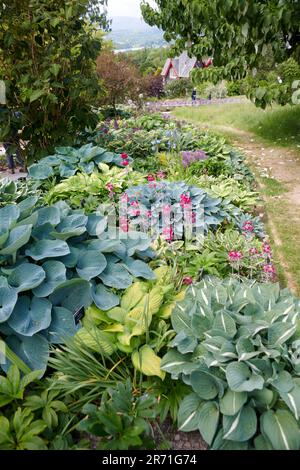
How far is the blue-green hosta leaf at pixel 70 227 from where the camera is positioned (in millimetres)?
2191

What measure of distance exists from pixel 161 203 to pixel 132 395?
193 centimetres

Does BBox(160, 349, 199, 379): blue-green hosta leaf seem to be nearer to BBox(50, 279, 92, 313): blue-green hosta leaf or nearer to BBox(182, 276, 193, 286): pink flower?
BBox(50, 279, 92, 313): blue-green hosta leaf

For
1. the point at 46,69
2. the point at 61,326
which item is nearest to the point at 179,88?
the point at 46,69

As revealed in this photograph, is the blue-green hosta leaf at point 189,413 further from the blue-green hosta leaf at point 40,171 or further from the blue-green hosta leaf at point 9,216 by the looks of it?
the blue-green hosta leaf at point 40,171

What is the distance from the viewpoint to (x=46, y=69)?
438 cm

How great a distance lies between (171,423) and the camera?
167 cm

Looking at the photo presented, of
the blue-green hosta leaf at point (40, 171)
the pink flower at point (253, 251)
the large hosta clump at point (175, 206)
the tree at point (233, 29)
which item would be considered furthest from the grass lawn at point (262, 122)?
the pink flower at point (253, 251)

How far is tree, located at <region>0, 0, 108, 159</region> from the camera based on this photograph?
4.25m

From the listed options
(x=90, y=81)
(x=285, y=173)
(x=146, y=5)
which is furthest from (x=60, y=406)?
(x=146, y=5)

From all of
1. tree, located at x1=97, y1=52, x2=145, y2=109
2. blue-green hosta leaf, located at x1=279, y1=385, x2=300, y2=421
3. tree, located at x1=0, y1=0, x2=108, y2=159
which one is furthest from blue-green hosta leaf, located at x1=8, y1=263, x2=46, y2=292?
tree, located at x1=97, y1=52, x2=145, y2=109

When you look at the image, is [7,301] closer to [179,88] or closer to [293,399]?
[293,399]

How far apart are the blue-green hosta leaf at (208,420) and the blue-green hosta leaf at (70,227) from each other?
3.86 ft

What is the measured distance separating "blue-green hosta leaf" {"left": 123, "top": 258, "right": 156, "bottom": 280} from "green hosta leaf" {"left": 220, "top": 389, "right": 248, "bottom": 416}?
0.96m
